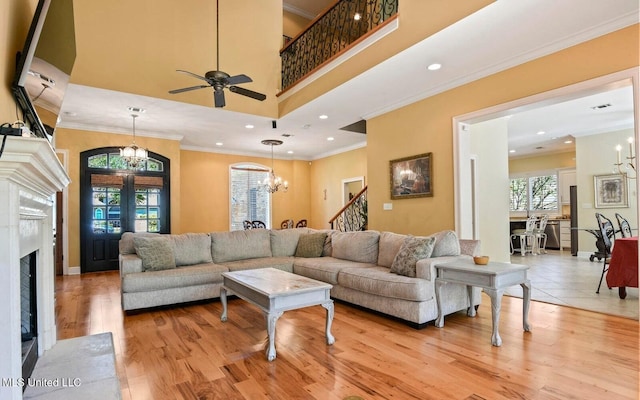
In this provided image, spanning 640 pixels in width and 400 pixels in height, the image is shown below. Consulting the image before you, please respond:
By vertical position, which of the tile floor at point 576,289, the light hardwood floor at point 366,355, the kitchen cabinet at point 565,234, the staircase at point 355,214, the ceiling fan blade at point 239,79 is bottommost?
Answer: the tile floor at point 576,289

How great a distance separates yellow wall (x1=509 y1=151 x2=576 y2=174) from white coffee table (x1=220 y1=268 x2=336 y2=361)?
10.2 metres

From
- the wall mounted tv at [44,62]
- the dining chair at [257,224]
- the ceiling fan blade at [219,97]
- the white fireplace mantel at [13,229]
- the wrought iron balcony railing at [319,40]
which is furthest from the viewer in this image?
the dining chair at [257,224]

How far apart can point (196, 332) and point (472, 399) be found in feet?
8.21

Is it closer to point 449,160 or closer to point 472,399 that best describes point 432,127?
point 449,160

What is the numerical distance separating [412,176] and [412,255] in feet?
6.57

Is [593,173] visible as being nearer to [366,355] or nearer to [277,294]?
[366,355]

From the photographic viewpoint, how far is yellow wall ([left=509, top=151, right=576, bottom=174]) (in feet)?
32.8

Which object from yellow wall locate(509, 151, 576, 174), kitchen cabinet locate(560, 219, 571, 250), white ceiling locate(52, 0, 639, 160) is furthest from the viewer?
yellow wall locate(509, 151, 576, 174)

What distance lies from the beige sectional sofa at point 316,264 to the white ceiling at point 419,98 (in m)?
2.11

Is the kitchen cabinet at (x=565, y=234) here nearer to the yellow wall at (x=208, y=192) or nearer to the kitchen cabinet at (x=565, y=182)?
the kitchen cabinet at (x=565, y=182)

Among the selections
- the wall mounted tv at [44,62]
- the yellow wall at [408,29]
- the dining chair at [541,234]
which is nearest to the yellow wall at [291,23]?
the yellow wall at [408,29]

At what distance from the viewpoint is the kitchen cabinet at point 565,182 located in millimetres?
9837

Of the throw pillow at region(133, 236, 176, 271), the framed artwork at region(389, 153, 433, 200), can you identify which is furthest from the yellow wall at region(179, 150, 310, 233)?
the framed artwork at region(389, 153, 433, 200)

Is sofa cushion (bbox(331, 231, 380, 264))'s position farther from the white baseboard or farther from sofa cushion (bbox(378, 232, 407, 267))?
the white baseboard
